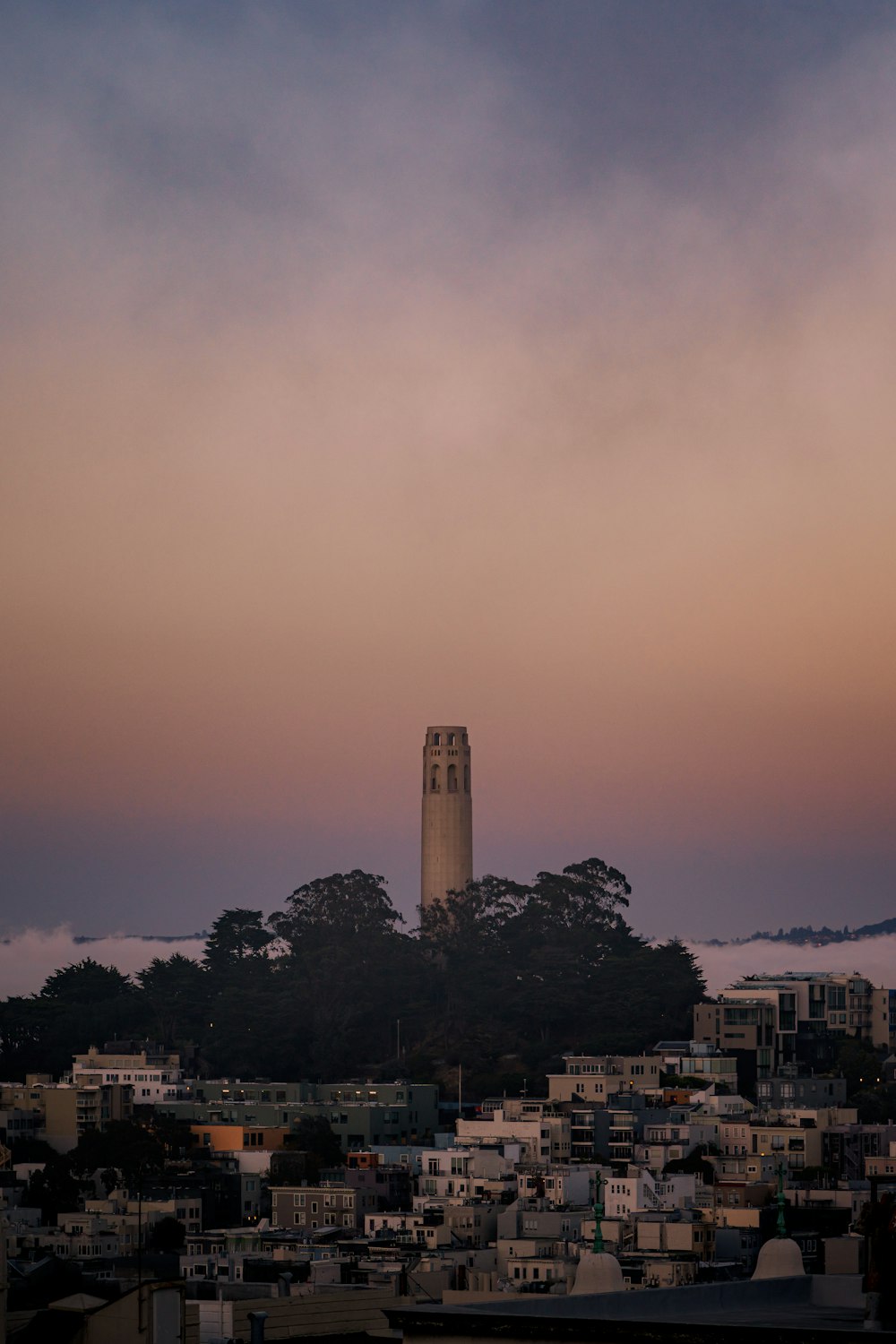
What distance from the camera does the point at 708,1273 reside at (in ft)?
174

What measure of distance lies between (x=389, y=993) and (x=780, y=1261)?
93892 millimetres

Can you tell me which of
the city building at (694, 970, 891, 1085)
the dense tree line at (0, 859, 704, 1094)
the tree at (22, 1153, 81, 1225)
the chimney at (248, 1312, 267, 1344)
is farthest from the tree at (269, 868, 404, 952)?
the chimney at (248, 1312, 267, 1344)

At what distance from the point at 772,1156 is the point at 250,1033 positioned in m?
33.5

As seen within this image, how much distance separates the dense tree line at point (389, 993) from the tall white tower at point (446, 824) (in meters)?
1.16

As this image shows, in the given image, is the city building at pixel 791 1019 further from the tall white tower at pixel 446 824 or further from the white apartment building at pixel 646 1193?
the white apartment building at pixel 646 1193

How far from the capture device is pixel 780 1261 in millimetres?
16172

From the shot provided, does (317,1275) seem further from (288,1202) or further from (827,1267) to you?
(827,1267)

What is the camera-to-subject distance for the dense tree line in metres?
104

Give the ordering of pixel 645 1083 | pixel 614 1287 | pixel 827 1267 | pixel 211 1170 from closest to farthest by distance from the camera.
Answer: pixel 614 1287 → pixel 827 1267 → pixel 211 1170 → pixel 645 1083

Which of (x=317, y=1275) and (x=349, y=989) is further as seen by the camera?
A: (x=349, y=989)

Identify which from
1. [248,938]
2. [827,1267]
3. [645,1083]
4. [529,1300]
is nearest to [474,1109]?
[645,1083]

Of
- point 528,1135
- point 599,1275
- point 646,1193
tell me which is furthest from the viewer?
point 528,1135

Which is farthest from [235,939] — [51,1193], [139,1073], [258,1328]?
[258,1328]

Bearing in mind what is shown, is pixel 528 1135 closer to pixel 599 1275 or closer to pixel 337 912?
pixel 337 912
